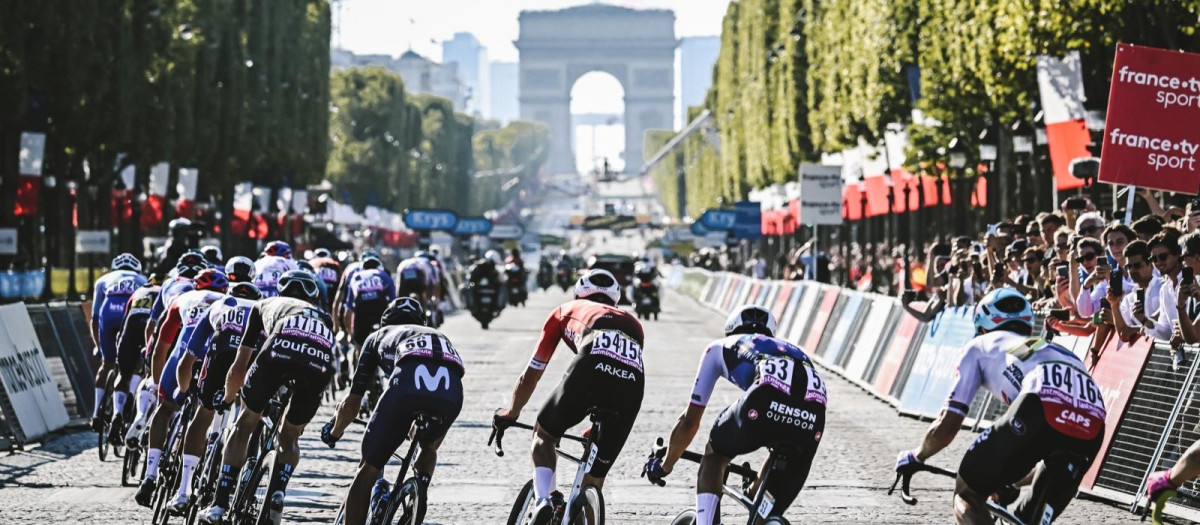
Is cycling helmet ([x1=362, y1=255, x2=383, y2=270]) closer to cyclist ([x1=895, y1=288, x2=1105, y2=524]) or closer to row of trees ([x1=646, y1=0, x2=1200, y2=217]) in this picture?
row of trees ([x1=646, y1=0, x2=1200, y2=217])

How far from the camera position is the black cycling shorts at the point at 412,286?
23.5 meters

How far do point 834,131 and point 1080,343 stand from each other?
35164 mm

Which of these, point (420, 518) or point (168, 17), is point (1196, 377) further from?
point (168, 17)

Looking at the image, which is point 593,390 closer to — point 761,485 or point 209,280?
point 761,485

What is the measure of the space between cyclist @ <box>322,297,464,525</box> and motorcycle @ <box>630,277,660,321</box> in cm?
3747

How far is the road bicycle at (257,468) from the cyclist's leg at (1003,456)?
3.66 meters

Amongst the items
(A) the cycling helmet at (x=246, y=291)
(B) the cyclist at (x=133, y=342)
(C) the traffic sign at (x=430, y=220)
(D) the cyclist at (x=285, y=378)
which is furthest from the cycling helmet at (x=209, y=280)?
(C) the traffic sign at (x=430, y=220)

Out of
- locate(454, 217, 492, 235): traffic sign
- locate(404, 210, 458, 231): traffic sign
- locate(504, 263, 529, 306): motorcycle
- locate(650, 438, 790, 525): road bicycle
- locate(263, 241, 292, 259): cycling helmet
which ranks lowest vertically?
locate(504, 263, 529, 306): motorcycle

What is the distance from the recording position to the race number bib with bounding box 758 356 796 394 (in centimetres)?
886

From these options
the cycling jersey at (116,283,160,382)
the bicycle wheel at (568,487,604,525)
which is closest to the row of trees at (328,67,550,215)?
the cycling jersey at (116,283,160,382)

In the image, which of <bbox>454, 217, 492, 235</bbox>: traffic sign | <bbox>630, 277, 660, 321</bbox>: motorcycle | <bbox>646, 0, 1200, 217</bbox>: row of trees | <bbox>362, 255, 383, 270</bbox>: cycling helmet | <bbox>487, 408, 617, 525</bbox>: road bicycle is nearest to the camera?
<bbox>487, 408, 617, 525</bbox>: road bicycle

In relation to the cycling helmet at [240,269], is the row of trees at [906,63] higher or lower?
higher

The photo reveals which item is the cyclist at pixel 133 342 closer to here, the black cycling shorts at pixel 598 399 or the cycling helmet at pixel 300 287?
the cycling helmet at pixel 300 287

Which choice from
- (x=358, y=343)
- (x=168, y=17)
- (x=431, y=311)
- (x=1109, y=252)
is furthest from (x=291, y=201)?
(x=1109, y=252)
